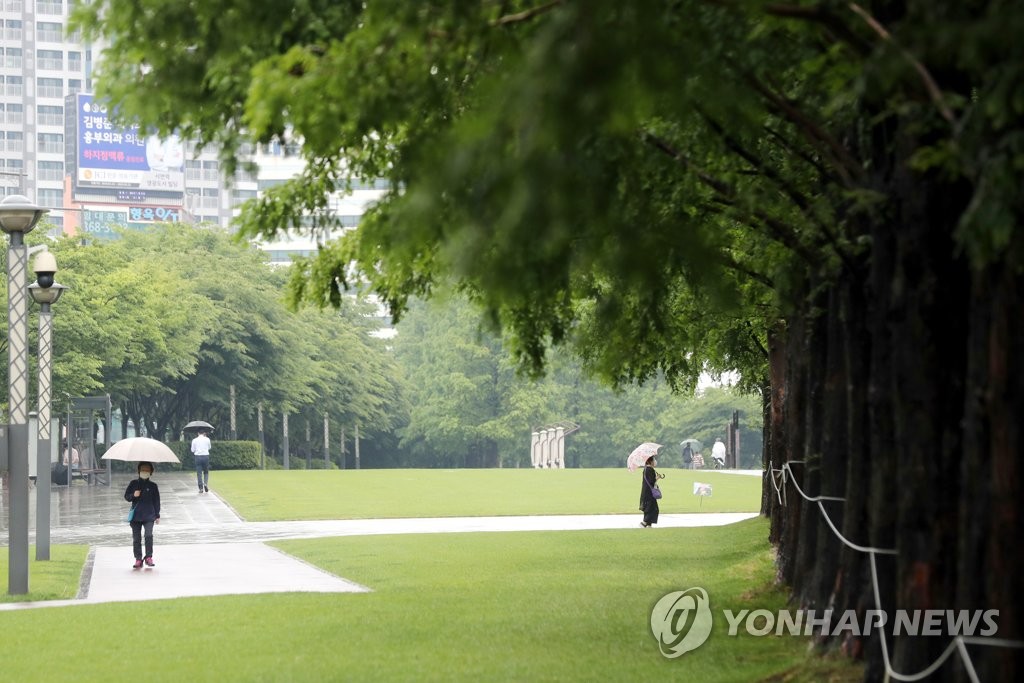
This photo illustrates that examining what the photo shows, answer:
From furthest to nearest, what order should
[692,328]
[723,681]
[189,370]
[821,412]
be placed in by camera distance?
[189,370] < [692,328] < [821,412] < [723,681]

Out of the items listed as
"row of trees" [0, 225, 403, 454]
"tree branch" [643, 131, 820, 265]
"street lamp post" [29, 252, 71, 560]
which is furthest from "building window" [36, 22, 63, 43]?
"tree branch" [643, 131, 820, 265]

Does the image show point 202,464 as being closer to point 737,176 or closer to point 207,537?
point 207,537

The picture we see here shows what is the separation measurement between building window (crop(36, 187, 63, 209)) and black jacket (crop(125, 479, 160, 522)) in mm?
147483

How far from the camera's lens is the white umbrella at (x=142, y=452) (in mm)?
24188

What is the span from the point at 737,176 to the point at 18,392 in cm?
994

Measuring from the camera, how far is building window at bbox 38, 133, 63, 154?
162625 mm

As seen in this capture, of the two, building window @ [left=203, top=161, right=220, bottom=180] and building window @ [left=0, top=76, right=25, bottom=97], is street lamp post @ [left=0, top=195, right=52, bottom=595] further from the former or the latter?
building window @ [left=203, top=161, right=220, bottom=180]

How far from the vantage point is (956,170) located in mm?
7277

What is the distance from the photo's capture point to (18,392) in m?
19.6

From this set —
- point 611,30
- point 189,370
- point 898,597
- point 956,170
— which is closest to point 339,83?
point 611,30

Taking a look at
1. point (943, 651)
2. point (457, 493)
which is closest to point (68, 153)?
point (457, 493)

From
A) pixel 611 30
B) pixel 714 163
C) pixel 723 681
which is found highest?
pixel 714 163

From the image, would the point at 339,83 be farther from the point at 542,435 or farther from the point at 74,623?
the point at 542,435

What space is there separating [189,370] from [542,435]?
2545 cm
